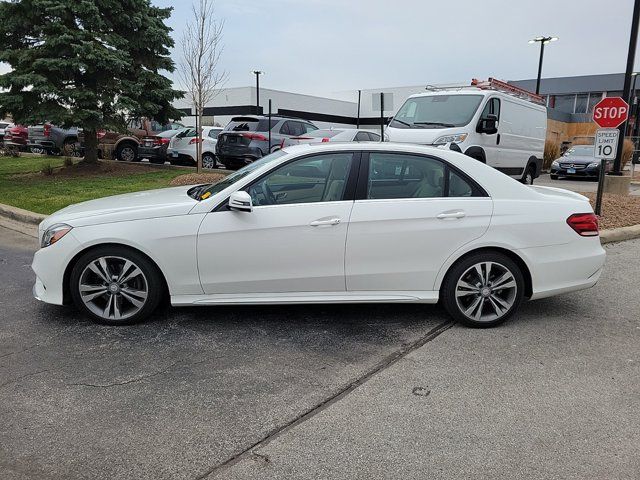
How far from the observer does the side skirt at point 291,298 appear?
14.4 ft

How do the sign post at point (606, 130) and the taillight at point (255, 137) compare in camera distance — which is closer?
the sign post at point (606, 130)

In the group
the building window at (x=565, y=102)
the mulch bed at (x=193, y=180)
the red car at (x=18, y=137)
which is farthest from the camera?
the building window at (x=565, y=102)

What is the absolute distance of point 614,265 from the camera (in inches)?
266

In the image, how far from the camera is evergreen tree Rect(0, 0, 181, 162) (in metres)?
13.4

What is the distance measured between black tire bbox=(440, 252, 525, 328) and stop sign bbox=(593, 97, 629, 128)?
6.32 metres

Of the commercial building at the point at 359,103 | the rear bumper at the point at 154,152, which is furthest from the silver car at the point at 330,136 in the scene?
the commercial building at the point at 359,103

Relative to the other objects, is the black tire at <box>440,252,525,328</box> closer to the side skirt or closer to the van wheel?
the side skirt

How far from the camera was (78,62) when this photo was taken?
13422 millimetres

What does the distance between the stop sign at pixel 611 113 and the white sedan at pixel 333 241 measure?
5.73 m

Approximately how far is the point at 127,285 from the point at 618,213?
28.3 ft

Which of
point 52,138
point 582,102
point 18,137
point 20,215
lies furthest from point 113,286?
point 582,102

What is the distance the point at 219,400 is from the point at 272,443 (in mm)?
576

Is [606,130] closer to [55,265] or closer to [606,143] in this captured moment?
[606,143]

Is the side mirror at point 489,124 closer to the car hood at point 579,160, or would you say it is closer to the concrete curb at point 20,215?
the concrete curb at point 20,215
